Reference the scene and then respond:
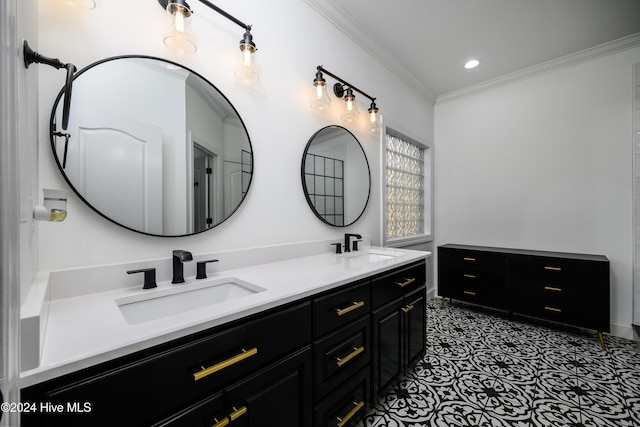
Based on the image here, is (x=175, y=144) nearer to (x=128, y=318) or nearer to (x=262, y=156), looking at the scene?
(x=262, y=156)

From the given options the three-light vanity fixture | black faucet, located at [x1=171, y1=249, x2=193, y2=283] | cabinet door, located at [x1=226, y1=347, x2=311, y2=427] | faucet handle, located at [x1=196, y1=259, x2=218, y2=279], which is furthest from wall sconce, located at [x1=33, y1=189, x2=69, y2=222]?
the three-light vanity fixture

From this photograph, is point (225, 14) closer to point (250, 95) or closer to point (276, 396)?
point (250, 95)

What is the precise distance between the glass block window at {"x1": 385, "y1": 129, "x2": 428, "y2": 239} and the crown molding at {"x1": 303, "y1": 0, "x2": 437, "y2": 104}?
2.26 ft

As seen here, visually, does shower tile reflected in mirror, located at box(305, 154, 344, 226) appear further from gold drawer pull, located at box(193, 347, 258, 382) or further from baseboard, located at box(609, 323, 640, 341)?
baseboard, located at box(609, 323, 640, 341)

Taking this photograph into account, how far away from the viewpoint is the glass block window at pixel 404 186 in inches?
116

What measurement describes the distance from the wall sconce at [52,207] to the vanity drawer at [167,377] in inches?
15.5

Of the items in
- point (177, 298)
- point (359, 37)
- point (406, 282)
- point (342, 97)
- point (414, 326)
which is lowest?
point (414, 326)

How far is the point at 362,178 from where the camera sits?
7.80 feet

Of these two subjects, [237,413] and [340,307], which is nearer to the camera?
[237,413]

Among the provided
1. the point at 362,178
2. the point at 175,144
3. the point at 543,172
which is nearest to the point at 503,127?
the point at 543,172

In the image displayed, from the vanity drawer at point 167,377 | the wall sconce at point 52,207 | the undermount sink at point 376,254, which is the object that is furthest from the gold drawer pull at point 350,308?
the wall sconce at point 52,207

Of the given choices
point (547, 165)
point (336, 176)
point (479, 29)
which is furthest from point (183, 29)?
point (547, 165)

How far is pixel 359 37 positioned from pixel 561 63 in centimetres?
231

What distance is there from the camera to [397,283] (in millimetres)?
1612
